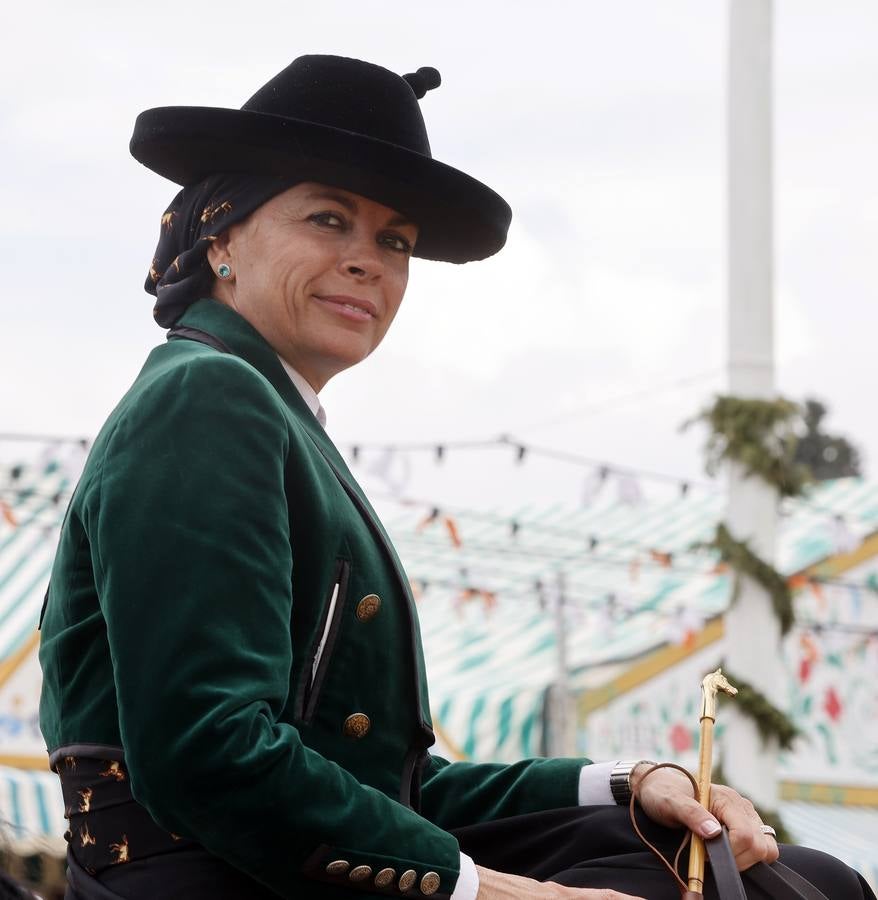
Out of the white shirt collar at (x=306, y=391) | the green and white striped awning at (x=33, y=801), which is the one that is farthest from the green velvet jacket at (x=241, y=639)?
the green and white striped awning at (x=33, y=801)

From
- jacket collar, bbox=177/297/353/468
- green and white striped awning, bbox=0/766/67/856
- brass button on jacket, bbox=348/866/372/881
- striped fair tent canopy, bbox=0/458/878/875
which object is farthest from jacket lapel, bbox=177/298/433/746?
striped fair tent canopy, bbox=0/458/878/875

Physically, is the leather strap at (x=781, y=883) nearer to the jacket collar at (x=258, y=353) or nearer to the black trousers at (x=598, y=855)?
the black trousers at (x=598, y=855)

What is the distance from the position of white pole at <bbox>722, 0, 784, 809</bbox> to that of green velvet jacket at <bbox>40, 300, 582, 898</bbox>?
4.91 m

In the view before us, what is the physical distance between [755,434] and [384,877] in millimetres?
5088

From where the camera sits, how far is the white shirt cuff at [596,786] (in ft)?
6.18

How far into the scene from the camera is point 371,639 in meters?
1.62

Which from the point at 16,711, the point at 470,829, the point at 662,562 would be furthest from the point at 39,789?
the point at 470,829

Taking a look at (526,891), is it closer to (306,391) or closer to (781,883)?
(781,883)

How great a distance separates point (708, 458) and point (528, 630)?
146 inches

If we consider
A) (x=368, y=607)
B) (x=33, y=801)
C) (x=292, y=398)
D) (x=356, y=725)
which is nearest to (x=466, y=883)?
(x=356, y=725)

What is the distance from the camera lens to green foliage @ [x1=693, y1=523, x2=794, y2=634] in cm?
642

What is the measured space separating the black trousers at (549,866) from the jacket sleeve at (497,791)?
74 millimetres

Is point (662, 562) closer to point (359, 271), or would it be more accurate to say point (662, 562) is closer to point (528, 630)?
point (528, 630)

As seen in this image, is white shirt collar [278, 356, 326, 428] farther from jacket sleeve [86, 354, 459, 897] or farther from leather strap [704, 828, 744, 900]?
leather strap [704, 828, 744, 900]
